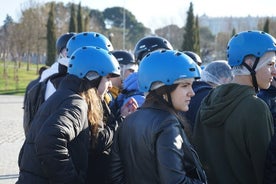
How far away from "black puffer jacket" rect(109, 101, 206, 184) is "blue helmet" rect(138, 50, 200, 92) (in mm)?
Result: 214

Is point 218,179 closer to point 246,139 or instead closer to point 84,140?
point 246,139

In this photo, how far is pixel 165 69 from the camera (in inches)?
111

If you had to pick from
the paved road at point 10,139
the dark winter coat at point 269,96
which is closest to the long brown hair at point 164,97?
the dark winter coat at point 269,96

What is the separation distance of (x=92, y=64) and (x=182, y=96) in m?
0.99

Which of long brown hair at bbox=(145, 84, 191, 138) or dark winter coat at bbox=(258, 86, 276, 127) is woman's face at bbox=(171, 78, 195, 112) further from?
dark winter coat at bbox=(258, 86, 276, 127)

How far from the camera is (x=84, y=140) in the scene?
310 cm

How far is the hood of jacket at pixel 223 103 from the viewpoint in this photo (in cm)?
295

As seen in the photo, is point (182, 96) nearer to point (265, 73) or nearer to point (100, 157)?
point (265, 73)

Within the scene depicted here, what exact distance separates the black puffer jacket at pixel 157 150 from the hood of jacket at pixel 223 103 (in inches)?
21.1

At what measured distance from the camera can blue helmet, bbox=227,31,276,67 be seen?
3262mm

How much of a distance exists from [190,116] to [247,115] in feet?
4.91

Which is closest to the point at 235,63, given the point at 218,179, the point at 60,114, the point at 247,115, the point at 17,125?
the point at 247,115

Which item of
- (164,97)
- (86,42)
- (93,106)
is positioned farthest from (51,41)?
(164,97)

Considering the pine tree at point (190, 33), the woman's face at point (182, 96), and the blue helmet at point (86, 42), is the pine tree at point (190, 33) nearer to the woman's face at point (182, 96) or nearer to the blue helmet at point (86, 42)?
the blue helmet at point (86, 42)
